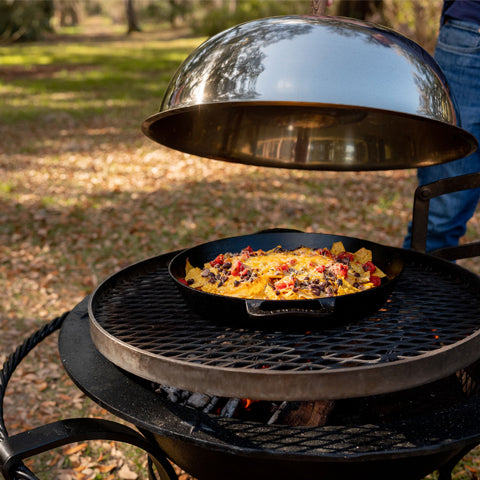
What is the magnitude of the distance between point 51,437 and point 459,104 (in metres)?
2.44

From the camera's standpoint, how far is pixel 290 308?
150cm

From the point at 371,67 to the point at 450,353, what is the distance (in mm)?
818

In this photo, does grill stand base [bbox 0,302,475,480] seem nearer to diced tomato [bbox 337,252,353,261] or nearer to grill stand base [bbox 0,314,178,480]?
grill stand base [bbox 0,314,178,480]

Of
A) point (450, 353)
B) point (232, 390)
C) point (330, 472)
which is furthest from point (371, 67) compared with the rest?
point (330, 472)

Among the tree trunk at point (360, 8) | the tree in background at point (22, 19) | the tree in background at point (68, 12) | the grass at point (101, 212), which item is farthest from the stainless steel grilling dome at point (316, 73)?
the tree in background at point (68, 12)

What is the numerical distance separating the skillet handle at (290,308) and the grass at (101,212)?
1.61 meters

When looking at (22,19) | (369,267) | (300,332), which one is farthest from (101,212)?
(22,19)

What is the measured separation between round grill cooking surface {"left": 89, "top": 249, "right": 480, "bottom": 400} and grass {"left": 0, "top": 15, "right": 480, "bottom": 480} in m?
1.17

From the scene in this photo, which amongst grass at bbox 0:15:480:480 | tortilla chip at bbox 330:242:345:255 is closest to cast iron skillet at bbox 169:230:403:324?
tortilla chip at bbox 330:242:345:255

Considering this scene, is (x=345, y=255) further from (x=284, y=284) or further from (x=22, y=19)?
(x=22, y=19)

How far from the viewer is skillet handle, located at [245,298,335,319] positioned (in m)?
1.45

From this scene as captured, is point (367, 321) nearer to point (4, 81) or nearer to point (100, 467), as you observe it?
point (100, 467)

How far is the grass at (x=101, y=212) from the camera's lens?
327 cm

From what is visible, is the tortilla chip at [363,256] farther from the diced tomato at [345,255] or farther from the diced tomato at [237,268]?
the diced tomato at [237,268]
